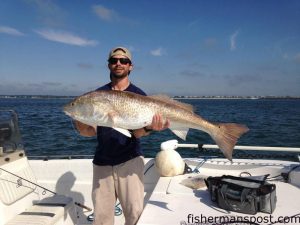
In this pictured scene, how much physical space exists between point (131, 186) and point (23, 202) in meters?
1.92

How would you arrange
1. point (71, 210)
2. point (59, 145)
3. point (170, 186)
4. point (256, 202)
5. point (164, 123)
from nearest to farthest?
point (164, 123)
point (256, 202)
point (71, 210)
point (170, 186)
point (59, 145)

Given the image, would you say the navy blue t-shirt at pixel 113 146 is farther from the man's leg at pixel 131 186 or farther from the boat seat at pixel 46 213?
the boat seat at pixel 46 213

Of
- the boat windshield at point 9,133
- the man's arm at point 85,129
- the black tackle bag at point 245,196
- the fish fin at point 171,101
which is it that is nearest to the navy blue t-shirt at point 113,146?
the man's arm at point 85,129

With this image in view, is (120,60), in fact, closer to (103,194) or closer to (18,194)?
(103,194)

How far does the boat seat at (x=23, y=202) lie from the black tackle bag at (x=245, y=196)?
7.80 feet

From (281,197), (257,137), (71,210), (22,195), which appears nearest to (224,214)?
(281,197)

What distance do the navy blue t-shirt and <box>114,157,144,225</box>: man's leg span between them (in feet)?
0.35

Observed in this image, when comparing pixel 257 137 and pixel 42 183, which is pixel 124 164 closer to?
pixel 42 183

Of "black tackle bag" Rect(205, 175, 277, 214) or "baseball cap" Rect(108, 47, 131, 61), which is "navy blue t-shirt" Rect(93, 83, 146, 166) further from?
"black tackle bag" Rect(205, 175, 277, 214)

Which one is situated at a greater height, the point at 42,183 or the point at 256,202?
the point at 256,202

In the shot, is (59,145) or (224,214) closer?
(224,214)

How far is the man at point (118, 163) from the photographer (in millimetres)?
4309

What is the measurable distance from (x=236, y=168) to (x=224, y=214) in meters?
2.57

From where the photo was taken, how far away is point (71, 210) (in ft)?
18.0
